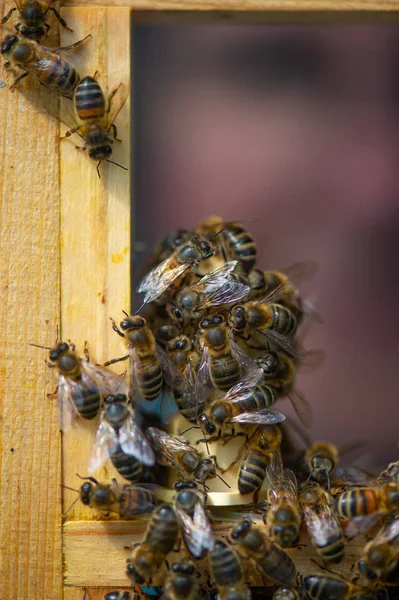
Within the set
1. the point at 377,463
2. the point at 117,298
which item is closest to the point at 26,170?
the point at 117,298

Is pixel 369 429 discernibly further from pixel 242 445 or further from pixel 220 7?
pixel 220 7

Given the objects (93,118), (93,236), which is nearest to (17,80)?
(93,118)

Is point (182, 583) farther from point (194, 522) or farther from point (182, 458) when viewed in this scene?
point (182, 458)

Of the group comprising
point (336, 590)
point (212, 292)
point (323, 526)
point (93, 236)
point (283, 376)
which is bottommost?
point (336, 590)

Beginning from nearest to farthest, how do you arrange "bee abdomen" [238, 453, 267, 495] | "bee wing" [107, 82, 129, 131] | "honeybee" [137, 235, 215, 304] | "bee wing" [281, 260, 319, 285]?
"bee abdomen" [238, 453, 267, 495] < "bee wing" [107, 82, 129, 131] < "honeybee" [137, 235, 215, 304] < "bee wing" [281, 260, 319, 285]

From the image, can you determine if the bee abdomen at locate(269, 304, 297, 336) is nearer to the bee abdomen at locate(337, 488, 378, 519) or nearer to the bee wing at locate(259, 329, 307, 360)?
the bee wing at locate(259, 329, 307, 360)

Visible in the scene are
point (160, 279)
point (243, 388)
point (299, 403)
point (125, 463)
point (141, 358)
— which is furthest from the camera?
point (299, 403)

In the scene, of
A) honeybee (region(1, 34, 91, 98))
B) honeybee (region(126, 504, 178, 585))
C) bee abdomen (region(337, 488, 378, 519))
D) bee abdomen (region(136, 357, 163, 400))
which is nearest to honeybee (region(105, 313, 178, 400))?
bee abdomen (region(136, 357, 163, 400))
